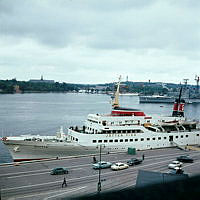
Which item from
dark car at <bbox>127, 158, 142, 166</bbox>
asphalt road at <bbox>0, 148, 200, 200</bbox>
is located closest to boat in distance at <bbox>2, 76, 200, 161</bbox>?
asphalt road at <bbox>0, 148, 200, 200</bbox>

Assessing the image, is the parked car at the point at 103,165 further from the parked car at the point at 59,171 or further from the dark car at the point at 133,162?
the parked car at the point at 59,171

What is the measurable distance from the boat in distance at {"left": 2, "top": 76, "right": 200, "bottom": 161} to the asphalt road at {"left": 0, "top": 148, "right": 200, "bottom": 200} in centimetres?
86

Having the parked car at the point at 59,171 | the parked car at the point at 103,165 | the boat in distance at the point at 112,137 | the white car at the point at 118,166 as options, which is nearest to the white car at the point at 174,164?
the white car at the point at 118,166

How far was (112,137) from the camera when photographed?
47.2ft

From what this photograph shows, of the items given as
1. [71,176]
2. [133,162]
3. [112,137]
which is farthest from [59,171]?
[112,137]

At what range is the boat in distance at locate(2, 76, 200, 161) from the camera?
44.0 feet

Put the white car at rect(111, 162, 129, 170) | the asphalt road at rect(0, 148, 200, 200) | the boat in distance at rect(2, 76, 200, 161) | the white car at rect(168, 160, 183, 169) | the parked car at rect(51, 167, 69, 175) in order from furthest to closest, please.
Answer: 1. the boat in distance at rect(2, 76, 200, 161)
2. the white car at rect(168, 160, 183, 169)
3. the white car at rect(111, 162, 129, 170)
4. the parked car at rect(51, 167, 69, 175)
5. the asphalt road at rect(0, 148, 200, 200)

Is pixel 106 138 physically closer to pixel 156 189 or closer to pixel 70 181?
pixel 70 181

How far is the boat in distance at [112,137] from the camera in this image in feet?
44.0

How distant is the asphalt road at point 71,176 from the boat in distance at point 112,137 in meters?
0.86

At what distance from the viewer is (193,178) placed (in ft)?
5.08

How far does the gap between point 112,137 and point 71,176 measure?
14.5ft

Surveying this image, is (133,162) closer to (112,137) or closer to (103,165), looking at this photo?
(103,165)

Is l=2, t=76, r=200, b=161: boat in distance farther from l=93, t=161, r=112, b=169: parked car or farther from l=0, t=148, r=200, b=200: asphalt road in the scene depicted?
l=93, t=161, r=112, b=169: parked car
